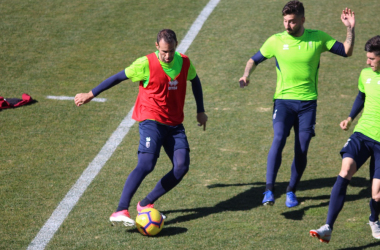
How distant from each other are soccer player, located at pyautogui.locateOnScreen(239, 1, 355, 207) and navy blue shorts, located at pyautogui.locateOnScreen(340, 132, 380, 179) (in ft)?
2.98

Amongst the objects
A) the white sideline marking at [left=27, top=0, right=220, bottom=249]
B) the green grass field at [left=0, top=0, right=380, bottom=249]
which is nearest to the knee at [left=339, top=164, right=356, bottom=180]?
the green grass field at [left=0, top=0, right=380, bottom=249]

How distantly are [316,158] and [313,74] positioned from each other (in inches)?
72.5

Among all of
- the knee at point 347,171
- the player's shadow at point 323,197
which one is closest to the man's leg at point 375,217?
the knee at point 347,171

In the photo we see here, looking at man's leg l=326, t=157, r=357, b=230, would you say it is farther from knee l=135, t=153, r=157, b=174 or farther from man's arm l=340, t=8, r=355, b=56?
knee l=135, t=153, r=157, b=174

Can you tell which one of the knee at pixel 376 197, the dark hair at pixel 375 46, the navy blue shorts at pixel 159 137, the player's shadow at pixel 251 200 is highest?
the dark hair at pixel 375 46

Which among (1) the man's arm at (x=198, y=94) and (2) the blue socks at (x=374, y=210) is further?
(1) the man's arm at (x=198, y=94)

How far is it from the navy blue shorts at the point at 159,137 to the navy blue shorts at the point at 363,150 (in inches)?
75.1

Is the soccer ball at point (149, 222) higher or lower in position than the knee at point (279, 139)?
lower

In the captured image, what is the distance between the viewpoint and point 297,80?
683cm

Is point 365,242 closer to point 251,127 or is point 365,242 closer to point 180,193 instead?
point 180,193

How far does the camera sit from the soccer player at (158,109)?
6184 mm

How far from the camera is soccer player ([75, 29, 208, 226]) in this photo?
20.3 feet

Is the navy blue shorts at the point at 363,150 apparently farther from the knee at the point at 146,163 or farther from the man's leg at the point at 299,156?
the knee at the point at 146,163

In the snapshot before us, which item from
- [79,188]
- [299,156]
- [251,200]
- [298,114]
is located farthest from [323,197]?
[79,188]
